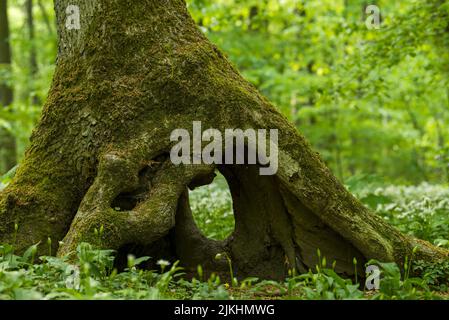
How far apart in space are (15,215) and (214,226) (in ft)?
10.9

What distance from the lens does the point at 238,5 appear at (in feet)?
60.3

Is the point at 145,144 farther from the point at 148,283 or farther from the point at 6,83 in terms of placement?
the point at 6,83

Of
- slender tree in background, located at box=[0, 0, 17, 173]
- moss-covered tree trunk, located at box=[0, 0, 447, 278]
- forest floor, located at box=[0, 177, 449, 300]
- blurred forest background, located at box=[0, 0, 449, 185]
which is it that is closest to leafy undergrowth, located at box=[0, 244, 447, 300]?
forest floor, located at box=[0, 177, 449, 300]

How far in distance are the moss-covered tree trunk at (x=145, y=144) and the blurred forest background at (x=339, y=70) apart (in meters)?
3.61

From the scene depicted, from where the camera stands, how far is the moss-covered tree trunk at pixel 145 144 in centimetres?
525

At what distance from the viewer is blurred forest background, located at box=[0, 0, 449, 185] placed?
32.2ft

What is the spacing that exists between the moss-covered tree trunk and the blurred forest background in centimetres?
361

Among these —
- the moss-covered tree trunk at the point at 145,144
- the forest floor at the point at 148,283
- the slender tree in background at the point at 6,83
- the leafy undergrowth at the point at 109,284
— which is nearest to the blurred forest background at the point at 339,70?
the slender tree in background at the point at 6,83

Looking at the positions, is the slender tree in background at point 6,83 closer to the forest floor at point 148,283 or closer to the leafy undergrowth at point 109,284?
the forest floor at point 148,283

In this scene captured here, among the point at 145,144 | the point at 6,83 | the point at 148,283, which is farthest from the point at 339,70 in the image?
the point at 6,83

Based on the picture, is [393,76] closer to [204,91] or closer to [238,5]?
[238,5]

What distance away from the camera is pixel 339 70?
10.4 metres

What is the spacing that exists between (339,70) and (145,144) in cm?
611

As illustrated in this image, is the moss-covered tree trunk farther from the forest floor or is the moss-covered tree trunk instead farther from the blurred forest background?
the blurred forest background
